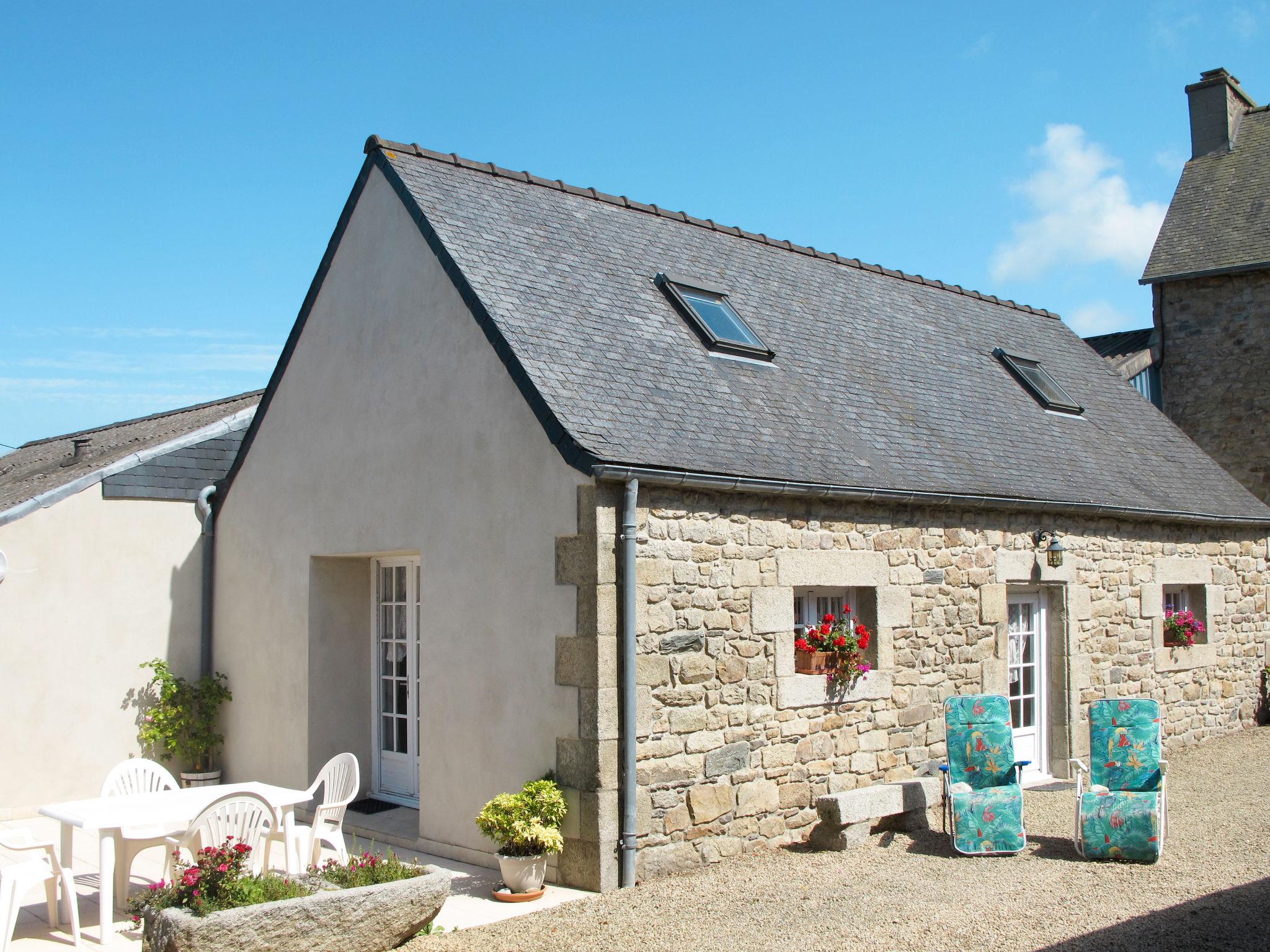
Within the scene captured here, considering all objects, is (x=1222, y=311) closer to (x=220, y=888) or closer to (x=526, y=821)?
(x=526, y=821)

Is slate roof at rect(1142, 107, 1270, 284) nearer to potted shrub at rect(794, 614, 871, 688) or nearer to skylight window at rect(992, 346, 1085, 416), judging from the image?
skylight window at rect(992, 346, 1085, 416)

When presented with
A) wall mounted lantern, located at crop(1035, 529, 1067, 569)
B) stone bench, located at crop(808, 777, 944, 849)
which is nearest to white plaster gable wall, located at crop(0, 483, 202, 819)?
stone bench, located at crop(808, 777, 944, 849)

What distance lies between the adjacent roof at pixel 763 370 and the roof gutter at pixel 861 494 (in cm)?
3

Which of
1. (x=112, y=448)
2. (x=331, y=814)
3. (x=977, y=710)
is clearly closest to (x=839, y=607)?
(x=977, y=710)

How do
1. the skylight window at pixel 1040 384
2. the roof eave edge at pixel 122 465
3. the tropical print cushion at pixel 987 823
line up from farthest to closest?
the skylight window at pixel 1040 384 → the roof eave edge at pixel 122 465 → the tropical print cushion at pixel 987 823

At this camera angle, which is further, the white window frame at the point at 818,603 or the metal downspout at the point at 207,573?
the metal downspout at the point at 207,573

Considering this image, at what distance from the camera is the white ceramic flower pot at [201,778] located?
34.0ft

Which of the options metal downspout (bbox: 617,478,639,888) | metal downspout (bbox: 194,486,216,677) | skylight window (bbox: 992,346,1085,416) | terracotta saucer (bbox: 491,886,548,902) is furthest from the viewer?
skylight window (bbox: 992,346,1085,416)

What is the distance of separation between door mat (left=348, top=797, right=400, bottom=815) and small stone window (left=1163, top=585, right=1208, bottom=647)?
8.61 metres

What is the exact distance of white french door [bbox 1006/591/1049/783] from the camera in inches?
410

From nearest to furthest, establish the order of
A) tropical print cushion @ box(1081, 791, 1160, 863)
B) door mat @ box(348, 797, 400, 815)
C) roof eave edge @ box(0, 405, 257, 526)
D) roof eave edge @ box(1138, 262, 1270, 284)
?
tropical print cushion @ box(1081, 791, 1160, 863) < door mat @ box(348, 797, 400, 815) < roof eave edge @ box(0, 405, 257, 526) < roof eave edge @ box(1138, 262, 1270, 284)

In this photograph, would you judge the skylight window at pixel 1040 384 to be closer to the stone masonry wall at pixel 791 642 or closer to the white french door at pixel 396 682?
the stone masonry wall at pixel 791 642

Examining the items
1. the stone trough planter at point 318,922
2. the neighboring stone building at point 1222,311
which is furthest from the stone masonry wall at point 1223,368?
the stone trough planter at point 318,922

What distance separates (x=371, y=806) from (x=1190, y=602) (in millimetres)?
9218
